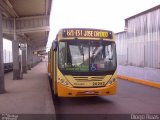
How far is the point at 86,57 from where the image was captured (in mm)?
11484

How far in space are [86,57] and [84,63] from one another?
27cm

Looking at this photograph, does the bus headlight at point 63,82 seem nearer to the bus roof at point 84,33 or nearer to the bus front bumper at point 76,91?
the bus front bumper at point 76,91

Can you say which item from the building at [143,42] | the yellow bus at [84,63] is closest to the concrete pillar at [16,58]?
the building at [143,42]

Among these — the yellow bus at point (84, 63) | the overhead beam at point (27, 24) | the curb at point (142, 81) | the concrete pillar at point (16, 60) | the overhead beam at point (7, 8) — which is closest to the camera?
the yellow bus at point (84, 63)

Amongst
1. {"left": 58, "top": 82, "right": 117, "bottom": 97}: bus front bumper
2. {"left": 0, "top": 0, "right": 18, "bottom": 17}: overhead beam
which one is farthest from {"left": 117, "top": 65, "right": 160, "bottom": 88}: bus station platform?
{"left": 0, "top": 0, "right": 18, "bottom": 17}: overhead beam

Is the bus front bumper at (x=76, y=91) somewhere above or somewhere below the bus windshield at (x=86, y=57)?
below

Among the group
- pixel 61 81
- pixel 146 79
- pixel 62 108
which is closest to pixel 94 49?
pixel 61 81

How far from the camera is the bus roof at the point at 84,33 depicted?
11.5 meters

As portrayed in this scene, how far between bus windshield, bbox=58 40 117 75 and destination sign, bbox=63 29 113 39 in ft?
0.83

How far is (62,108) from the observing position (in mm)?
10672

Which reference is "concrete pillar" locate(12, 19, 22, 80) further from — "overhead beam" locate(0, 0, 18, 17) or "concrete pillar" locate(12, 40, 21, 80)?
"overhead beam" locate(0, 0, 18, 17)

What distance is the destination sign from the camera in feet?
37.9

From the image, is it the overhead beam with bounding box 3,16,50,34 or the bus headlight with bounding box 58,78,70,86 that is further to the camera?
the overhead beam with bounding box 3,16,50,34

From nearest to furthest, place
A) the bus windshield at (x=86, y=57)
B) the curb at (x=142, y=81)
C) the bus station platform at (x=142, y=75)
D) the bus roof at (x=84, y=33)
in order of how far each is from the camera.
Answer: the bus windshield at (x=86, y=57), the bus roof at (x=84, y=33), the curb at (x=142, y=81), the bus station platform at (x=142, y=75)
